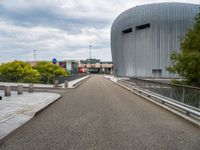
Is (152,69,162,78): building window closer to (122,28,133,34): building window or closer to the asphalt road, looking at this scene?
(122,28,133,34): building window

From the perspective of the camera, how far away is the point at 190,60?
57.6 ft

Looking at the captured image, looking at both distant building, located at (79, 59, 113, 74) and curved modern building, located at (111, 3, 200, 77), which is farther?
distant building, located at (79, 59, 113, 74)

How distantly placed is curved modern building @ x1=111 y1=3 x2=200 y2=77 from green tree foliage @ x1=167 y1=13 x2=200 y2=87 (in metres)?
52.5

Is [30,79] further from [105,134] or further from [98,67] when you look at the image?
[98,67]

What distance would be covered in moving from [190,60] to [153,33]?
61.4m

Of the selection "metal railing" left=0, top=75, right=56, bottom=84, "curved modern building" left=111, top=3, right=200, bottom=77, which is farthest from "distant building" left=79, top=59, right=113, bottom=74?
"metal railing" left=0, top=75, right=56, bottom=84

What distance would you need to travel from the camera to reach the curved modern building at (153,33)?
247ft

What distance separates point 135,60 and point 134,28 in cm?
1131

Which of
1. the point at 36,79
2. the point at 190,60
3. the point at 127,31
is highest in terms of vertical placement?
the point at 127,31

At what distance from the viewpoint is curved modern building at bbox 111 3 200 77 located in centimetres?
7544

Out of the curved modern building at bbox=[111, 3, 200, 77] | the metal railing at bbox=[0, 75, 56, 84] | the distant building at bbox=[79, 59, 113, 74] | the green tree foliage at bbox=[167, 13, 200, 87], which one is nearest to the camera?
the green tree foliage at bbox=[167, 13, 200, 87]

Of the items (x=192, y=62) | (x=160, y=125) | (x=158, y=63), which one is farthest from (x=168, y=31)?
(x=160, y=125)

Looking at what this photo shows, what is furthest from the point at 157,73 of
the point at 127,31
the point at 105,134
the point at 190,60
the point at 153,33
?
the point at 105,134

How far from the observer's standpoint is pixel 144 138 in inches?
235
